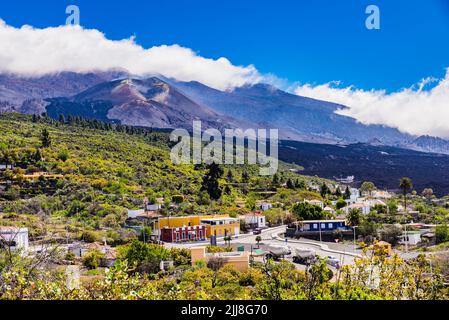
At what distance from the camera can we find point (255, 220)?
25.8 m

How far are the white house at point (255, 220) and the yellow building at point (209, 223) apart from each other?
4.85 feet

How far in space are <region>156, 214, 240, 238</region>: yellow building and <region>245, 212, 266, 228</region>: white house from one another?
4.85ft

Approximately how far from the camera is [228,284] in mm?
10891

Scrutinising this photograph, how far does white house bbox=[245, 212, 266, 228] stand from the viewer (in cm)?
2553

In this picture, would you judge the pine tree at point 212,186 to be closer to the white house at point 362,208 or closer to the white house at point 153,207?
the white house at point 153,207

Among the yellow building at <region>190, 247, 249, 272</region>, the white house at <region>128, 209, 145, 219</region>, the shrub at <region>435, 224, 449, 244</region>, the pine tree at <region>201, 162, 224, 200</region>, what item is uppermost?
the pine tree at <region>201, 162, 224, 200</region>

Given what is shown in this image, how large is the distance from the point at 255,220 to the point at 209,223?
10.9ft

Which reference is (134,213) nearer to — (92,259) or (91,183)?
(91,183)

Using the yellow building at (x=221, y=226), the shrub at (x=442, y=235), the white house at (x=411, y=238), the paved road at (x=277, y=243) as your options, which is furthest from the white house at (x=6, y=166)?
the shrub at (x=442, y=235)

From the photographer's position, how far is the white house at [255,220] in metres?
25.5

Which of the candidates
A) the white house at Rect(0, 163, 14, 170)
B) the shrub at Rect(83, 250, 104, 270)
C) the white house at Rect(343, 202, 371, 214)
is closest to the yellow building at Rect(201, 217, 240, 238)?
the shrub at Rect(83, 250, 104, 270)

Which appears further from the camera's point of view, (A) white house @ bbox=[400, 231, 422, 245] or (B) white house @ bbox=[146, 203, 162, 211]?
(B) white house @ bbox=[146, 203, 162, 211]

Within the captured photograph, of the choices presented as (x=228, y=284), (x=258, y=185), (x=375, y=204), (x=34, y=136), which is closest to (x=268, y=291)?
(x=228, y=284)

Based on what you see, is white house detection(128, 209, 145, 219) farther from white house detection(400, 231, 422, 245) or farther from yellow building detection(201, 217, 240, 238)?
white house detection(400, 231, 422, 245)
